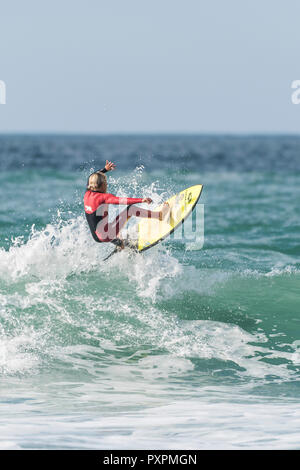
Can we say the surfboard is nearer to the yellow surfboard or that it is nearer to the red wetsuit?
the yellow surfboard

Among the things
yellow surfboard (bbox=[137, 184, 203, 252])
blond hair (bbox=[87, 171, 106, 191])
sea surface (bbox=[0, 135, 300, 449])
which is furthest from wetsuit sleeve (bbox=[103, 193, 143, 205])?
sea surface (bbox=[0, 135, 300, 449])

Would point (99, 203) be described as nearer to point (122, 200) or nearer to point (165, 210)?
point (122, 200)

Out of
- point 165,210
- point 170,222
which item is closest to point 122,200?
point 170,222

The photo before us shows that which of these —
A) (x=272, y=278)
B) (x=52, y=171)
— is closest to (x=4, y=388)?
(x=272, y=278)

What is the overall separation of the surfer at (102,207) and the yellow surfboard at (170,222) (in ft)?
1.61

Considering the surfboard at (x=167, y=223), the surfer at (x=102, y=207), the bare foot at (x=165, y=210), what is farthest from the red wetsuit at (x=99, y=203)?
the bare foot at (x=165, y=210)

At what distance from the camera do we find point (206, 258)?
14164 mm

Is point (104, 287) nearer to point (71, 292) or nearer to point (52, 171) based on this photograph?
point (71, 292)

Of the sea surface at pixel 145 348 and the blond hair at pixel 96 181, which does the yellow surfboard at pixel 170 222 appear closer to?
the sea surface at pixel 145 348

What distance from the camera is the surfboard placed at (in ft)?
31.8

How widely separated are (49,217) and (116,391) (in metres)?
13.4

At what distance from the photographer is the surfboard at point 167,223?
9695 mm

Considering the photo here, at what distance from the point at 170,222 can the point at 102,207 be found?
4.95 ft
